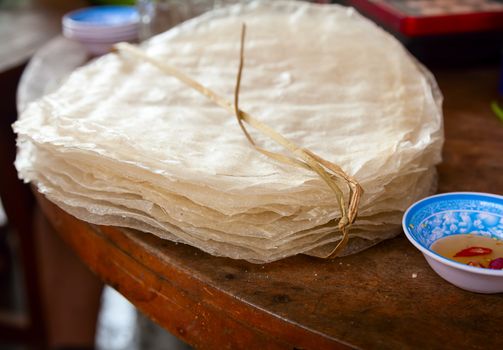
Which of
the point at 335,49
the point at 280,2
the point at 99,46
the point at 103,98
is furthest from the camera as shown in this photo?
the point at 99,46

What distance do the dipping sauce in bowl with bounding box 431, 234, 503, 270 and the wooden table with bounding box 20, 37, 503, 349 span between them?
1.5 inches

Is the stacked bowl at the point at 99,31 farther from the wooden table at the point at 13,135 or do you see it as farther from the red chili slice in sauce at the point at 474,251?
the red chili slice in sauce at the point at 474,251

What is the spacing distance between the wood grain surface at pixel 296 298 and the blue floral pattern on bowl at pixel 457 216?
0.05 meters

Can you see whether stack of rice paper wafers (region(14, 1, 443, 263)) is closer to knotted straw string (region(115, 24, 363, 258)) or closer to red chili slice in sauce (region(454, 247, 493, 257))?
knotted straw string (region(115, 24, 363, 258))

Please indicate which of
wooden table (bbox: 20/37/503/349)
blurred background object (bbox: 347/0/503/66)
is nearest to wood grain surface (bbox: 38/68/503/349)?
wooden table (bbox: 20/37/503/349)

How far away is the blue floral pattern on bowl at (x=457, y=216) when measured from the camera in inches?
34.3

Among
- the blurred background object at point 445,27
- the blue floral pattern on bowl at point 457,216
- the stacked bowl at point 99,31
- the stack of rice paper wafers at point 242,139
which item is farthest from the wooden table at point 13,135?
the blue floral pattern on bowl at point 457,216

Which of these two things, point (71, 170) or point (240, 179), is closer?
point (240, 179)

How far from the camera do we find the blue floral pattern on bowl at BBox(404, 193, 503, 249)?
2.86 ft

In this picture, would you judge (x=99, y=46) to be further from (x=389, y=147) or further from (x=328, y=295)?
(x=328, y=295)

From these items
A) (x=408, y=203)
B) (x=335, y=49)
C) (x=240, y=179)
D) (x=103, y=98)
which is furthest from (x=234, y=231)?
(x=335, y=49)

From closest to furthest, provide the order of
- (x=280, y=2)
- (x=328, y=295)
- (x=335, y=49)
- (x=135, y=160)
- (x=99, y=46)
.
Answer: (x=328, y=295), (x=135, y=160), (x=335, y=49), (x=280, y=2), (x=99, y=46)

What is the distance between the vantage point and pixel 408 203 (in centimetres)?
96

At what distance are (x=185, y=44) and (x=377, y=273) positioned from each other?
81 centimetres
